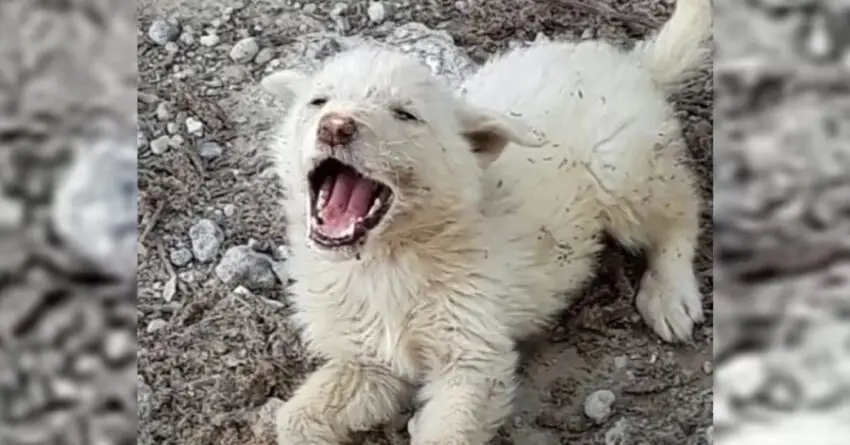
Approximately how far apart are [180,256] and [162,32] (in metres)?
0.25

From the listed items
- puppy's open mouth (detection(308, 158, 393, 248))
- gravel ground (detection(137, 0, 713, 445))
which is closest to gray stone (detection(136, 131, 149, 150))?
gravel ground (detection(137, 0, 713, 445))

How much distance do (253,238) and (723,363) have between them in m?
0.52

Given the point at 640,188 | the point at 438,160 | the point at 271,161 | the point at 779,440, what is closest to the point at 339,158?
the point at 438,160

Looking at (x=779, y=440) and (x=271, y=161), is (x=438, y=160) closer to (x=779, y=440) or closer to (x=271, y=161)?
(x=271, y=161)

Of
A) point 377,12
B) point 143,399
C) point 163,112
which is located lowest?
point 143,399

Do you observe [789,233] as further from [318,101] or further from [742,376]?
[318,101]

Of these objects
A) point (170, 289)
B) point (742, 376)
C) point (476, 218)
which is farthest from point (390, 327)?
point (742, 376)

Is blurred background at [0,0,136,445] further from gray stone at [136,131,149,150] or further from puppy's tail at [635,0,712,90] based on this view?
puppy's tail at [635,0,712,90]

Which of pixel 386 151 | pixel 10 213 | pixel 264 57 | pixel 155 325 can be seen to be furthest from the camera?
pixel 264 57

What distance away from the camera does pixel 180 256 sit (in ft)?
3.91

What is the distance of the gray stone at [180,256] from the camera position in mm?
1183

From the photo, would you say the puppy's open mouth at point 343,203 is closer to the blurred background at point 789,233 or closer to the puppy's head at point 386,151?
the puppy's head at point 386,151

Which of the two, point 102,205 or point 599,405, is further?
point 599,405

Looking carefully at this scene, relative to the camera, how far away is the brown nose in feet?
3.32
